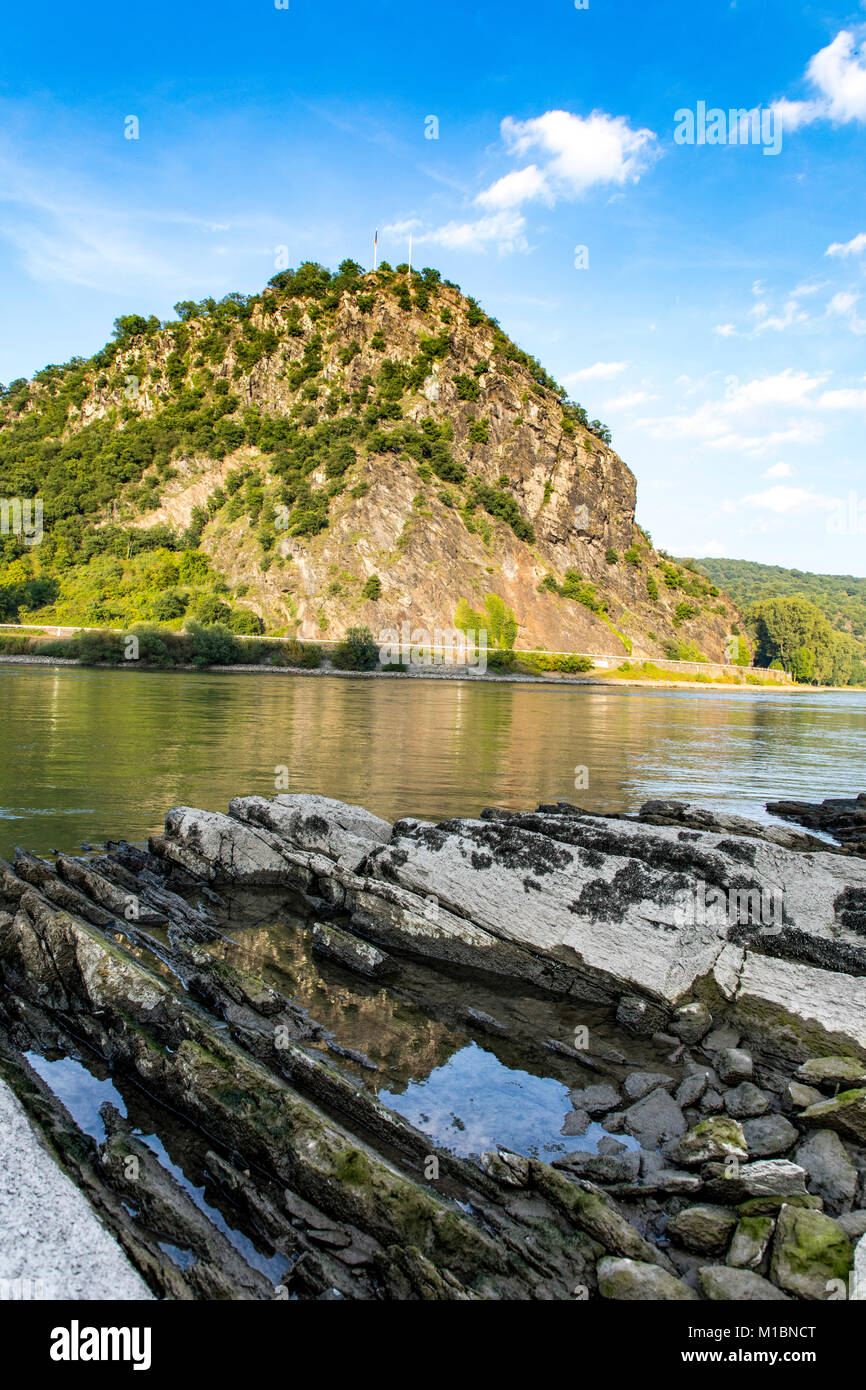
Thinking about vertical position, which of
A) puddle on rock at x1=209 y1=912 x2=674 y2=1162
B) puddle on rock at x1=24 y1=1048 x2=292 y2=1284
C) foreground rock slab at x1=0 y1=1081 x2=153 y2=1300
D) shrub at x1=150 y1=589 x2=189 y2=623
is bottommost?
puddle on rock at x1=209 y1=912 x2=674 y2=1162

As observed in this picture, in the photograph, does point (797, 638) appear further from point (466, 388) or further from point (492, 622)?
point (466, 388)

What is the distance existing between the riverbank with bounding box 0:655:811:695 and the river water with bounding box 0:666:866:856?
36.8 m

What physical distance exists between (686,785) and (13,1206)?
23.7 m

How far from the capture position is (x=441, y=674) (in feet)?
382

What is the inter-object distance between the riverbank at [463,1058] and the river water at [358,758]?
6327 mm

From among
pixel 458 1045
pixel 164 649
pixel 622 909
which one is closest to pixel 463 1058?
pixel 458 1045

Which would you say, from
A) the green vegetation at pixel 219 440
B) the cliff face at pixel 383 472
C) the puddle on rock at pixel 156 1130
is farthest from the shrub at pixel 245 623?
the puddle on rock at pixel 156 1130

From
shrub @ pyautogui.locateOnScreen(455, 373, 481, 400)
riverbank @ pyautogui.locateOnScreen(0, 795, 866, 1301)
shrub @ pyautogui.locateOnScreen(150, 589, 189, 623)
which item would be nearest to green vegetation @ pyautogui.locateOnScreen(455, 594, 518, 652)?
shrub @ pyautogui.locateOnScreen(150, 589, 189, 623)

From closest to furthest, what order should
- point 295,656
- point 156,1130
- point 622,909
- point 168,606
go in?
point 156,1130 → point 622,909 → point 295,656 → point 168,606

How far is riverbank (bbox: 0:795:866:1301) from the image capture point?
5031mm

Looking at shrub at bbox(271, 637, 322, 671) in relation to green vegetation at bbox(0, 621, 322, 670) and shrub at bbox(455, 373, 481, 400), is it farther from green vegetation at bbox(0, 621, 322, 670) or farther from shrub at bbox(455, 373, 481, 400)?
shrub at bbox(455, 373, 481, 400)

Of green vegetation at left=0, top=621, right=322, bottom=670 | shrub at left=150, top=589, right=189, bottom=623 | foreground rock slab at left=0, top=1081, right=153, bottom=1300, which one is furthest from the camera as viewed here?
shrub at left=150, top=589, right=189, bottom=623

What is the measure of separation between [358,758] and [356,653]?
81.9m
